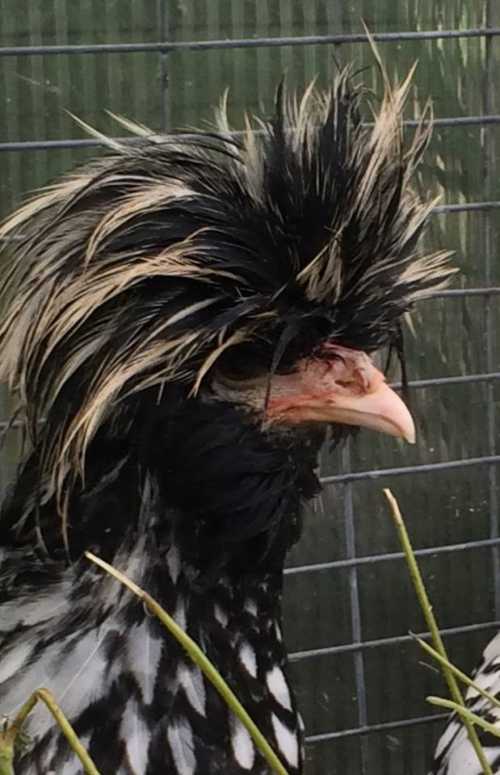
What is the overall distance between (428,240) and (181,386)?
929 mm

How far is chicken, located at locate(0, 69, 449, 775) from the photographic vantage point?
1.14m

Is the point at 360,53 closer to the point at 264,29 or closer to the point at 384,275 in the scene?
the point at 264,29

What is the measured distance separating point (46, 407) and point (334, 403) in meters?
0.26

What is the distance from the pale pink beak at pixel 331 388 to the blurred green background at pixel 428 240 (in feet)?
1.93

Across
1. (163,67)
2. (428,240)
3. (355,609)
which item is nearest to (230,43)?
(163,67)

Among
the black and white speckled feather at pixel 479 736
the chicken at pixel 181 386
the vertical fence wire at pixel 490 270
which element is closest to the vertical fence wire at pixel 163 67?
the vertical fence wire at pixel 490 270

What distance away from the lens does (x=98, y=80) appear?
71.5 inches

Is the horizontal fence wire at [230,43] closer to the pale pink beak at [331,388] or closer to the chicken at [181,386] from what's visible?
the chicken at [181,386]

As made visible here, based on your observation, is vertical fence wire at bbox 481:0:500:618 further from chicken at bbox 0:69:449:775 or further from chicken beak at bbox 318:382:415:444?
chicken beak at bbox 318:382:415:444

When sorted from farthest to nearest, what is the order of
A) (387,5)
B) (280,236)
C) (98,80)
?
(387,5) → (98,80) → (280,236)

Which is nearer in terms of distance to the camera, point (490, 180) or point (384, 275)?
point (384, 275)

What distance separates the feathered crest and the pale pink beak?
19 mm

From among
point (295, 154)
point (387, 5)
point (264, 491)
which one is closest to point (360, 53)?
point (387, 5)

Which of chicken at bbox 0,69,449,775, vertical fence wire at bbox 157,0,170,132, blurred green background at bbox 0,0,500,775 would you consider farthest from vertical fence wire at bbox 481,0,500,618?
chicken at bbox 0,69,449,775
